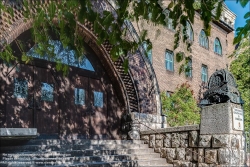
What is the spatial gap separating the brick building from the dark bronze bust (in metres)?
4.72

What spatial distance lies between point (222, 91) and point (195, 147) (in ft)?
5.26

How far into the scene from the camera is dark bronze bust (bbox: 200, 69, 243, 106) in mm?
7453

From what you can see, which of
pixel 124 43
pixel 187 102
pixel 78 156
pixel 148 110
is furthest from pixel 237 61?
pixel 124 43

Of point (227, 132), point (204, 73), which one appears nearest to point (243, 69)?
point (204, 73)

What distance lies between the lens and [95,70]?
11.9 m

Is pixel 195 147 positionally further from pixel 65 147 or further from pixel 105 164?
pixel 65 147

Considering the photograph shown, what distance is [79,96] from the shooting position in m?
11.3

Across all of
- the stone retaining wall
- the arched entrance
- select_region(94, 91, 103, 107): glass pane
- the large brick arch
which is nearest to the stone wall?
the stone retaining wall

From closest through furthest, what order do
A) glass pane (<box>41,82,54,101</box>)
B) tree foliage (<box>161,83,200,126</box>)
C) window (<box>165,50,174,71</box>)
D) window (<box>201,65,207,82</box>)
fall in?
1. glass pane (<box>41,82,54,101</box>)
2. tree foliage (<box>161,83,200,126</box>)
3. window (<box>165,50,174,71</box>)
4. window (<box>201,65,207,82</box>)

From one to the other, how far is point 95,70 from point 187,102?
5.25 m

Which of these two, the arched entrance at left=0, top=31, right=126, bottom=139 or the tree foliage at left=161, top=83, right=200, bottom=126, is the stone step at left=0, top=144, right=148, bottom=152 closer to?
the arched entrance at left=0, top=31, right=126, bottom=139

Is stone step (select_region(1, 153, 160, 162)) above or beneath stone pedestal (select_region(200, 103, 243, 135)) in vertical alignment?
beneath

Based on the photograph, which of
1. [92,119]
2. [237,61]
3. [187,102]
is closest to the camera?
[92,119]

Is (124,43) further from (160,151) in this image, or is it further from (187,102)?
(187,102)
